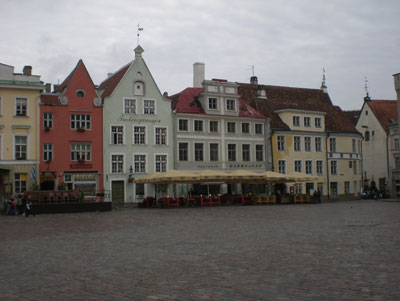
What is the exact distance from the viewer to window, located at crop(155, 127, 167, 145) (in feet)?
147

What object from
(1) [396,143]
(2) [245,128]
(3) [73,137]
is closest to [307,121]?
(2) [245,128]

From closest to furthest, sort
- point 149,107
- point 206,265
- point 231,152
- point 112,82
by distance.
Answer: point 206,265
point 149,107
point 112,82
point 231,152

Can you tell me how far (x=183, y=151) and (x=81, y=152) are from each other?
941 centimetres

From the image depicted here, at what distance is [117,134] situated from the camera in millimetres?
42844

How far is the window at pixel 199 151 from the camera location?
46.4 meters

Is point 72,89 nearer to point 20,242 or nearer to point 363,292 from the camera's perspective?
point 20,242

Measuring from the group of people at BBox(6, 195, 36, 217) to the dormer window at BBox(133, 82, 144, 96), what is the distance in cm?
1519

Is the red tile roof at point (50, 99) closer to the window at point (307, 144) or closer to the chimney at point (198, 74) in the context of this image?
the chimney at point (198, 74)

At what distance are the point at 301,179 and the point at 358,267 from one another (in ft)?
105

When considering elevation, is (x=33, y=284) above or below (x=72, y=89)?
below

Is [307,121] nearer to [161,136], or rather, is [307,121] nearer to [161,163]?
[161,136]

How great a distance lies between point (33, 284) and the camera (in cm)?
867

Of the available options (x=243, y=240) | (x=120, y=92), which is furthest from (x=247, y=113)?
(x=243, y=240)

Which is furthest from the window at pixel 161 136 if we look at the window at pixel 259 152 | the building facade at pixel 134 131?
the window at pixel 259 152
